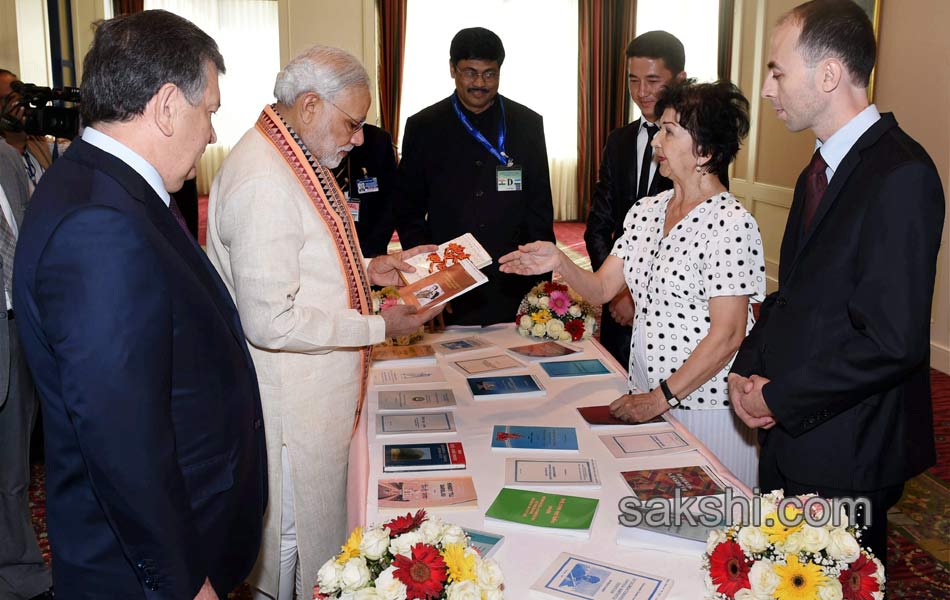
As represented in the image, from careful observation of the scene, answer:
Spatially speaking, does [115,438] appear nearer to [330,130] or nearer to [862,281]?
[330,130]

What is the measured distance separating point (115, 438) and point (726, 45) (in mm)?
9271

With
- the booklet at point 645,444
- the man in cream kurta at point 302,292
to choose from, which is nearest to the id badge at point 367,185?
the man in cream kurta at point 302,292

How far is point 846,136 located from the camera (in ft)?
6.28

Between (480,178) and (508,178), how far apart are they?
0.14 m

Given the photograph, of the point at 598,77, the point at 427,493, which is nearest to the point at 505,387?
the point at 427,493

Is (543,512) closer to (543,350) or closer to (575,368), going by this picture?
(575,368)

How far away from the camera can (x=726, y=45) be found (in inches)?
364

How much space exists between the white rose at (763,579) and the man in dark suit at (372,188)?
3.37m

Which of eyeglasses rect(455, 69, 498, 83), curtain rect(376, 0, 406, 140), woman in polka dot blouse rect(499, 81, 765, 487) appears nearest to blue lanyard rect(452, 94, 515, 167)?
eyeglasses rect(455, 69, 498, 83)

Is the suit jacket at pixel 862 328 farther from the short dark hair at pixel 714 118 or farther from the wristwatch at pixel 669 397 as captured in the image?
the short dark hair at pixel 714 118

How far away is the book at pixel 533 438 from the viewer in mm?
2154

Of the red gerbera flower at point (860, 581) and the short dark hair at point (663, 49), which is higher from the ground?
the short dark hair at point (663, 49)

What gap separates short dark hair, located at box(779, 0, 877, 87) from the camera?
1.87 m

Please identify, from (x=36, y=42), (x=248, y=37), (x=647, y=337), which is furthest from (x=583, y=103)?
(x=647, y=337)
